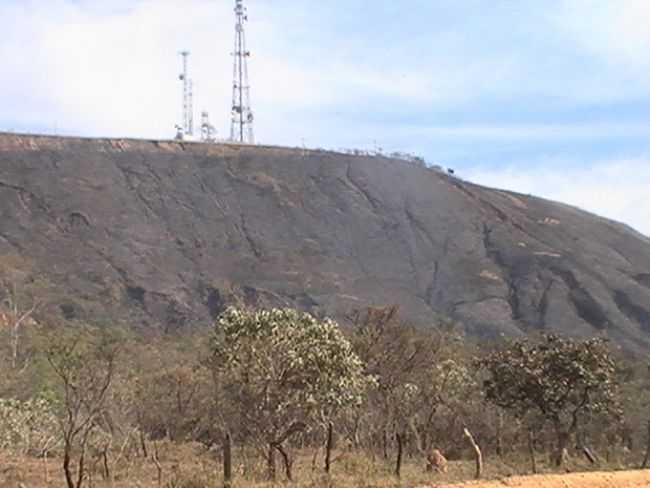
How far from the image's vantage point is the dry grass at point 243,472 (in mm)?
19844

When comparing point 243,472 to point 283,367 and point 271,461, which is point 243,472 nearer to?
point 271,461

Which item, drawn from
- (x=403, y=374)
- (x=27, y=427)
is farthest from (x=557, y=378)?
(x=27, y=427)

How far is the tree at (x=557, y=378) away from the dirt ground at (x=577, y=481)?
400 centimetres

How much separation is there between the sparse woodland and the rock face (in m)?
26.5

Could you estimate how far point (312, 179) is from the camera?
99.4 meters

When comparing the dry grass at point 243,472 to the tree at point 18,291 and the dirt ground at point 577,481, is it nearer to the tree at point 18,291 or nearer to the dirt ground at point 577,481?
the dirt ground at point 577,481

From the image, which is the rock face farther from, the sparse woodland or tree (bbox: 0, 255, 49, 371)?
the sparse woodland

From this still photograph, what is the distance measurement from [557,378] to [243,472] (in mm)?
11044

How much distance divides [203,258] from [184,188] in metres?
12.0

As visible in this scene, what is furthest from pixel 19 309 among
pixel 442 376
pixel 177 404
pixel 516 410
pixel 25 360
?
pixel 516 410

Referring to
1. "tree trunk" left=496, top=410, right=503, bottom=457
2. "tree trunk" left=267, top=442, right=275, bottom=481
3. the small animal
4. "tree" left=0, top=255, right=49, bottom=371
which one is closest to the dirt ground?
"tree trunk" left=267, top=442, right=275, bottom=481

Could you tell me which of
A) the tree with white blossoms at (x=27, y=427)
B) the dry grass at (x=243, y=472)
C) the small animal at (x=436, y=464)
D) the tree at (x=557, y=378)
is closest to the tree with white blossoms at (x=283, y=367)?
the dry grass at (x=243, y=472)

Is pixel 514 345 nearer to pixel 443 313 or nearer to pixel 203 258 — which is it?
pixel 443 313

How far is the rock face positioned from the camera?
78625 mm
